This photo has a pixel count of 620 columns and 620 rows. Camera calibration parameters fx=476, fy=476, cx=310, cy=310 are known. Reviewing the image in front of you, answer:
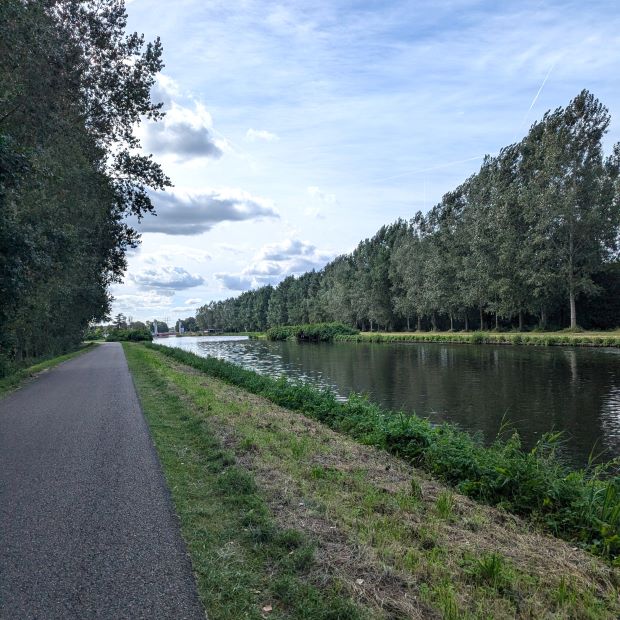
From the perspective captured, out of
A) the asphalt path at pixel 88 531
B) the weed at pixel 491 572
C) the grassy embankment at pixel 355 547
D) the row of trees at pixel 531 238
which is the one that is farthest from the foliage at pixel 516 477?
the row of trees at pixel 531 238

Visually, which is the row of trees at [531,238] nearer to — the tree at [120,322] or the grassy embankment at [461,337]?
the grassy embankment at [461,337]

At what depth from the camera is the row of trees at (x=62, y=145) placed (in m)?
11.4

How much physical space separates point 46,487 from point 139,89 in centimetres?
1657

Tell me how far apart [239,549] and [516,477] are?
13.6ft

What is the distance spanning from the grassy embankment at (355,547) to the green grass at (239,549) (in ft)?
0.04

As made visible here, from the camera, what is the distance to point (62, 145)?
636 inches

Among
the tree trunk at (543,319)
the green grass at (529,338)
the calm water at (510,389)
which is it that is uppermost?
the tree trunk at (543,319)

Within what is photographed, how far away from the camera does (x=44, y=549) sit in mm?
4406

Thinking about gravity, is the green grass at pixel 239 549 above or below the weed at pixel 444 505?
above

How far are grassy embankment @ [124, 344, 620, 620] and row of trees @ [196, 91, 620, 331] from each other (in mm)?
41958

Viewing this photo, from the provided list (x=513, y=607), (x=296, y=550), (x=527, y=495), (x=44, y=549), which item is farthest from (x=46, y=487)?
(x=527, y=495)

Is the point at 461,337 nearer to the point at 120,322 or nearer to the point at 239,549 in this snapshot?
the point at 239,549

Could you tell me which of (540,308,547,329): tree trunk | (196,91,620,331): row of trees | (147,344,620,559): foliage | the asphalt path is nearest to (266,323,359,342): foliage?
(196,91,620,331): row of trees

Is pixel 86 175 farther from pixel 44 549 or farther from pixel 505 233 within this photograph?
pixel 505 233
